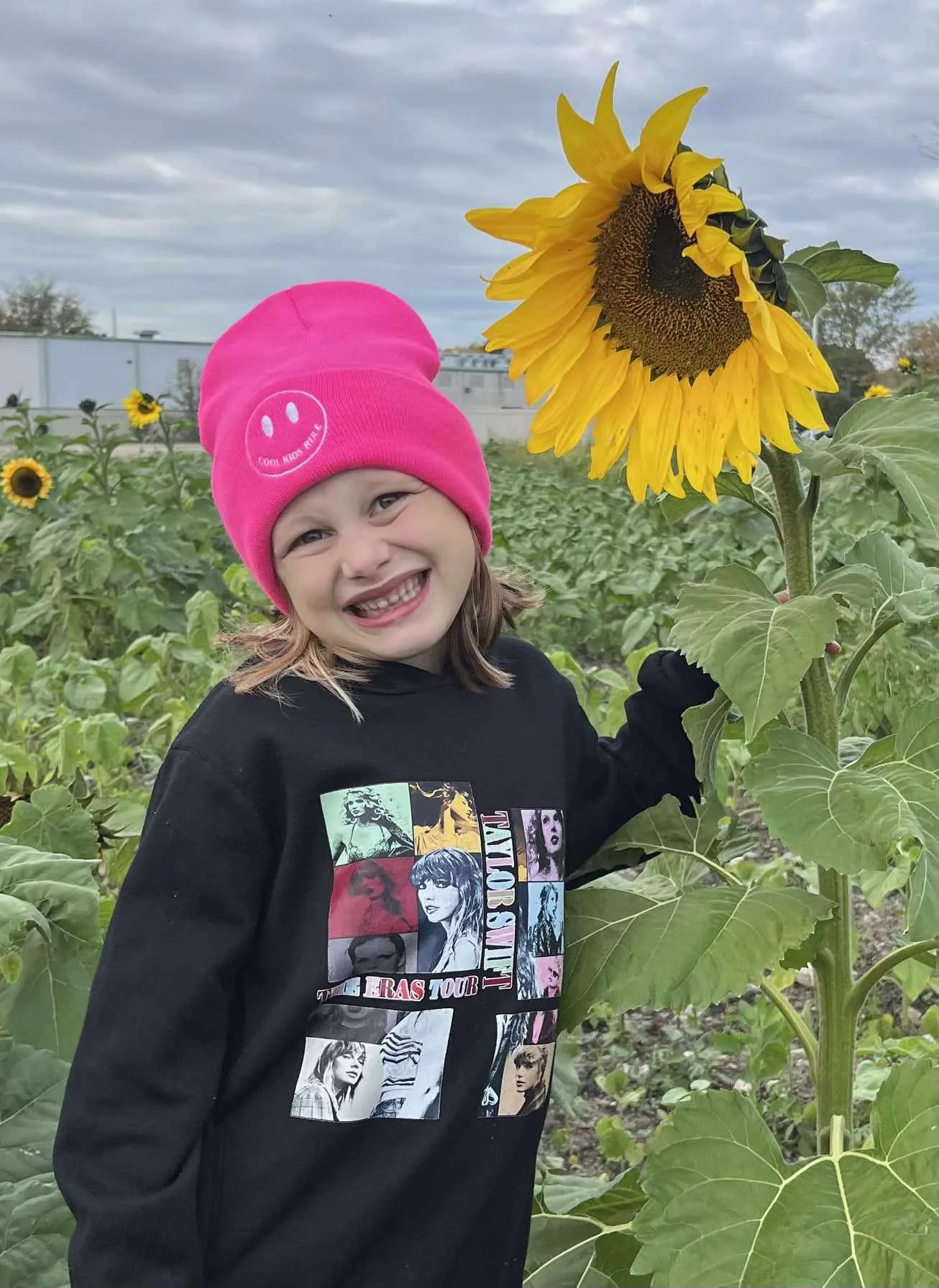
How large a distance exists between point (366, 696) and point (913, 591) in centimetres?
59

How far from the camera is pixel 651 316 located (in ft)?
4.09

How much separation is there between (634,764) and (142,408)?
6464mm

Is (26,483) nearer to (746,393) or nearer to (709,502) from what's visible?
(709,502)

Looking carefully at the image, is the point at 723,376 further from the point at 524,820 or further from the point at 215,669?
the point at 215,669

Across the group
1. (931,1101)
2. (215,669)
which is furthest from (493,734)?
(215,669)

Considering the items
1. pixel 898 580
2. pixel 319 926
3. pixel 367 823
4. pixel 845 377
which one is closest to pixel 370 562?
pixel 367 823

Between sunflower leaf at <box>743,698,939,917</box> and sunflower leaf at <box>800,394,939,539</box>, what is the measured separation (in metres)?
0.20

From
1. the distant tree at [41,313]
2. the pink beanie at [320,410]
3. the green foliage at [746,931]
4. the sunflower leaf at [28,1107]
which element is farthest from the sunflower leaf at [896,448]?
the distant tree at [41,313]

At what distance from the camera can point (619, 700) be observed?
2643mm

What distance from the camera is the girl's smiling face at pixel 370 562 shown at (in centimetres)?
132

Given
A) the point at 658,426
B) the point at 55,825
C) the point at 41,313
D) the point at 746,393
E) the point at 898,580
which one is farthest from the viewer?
the point at 41,313

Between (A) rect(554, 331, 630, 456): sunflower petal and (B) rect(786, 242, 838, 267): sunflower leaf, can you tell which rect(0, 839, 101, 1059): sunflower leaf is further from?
(B) rect(786, 242, 838, 267): sunflower leaf

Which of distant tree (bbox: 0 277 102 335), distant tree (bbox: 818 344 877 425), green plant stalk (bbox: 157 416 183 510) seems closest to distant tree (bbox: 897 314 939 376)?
distant tree (bbox: 818 344 877 425)

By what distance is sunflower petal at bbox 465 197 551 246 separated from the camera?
1.15 metres
